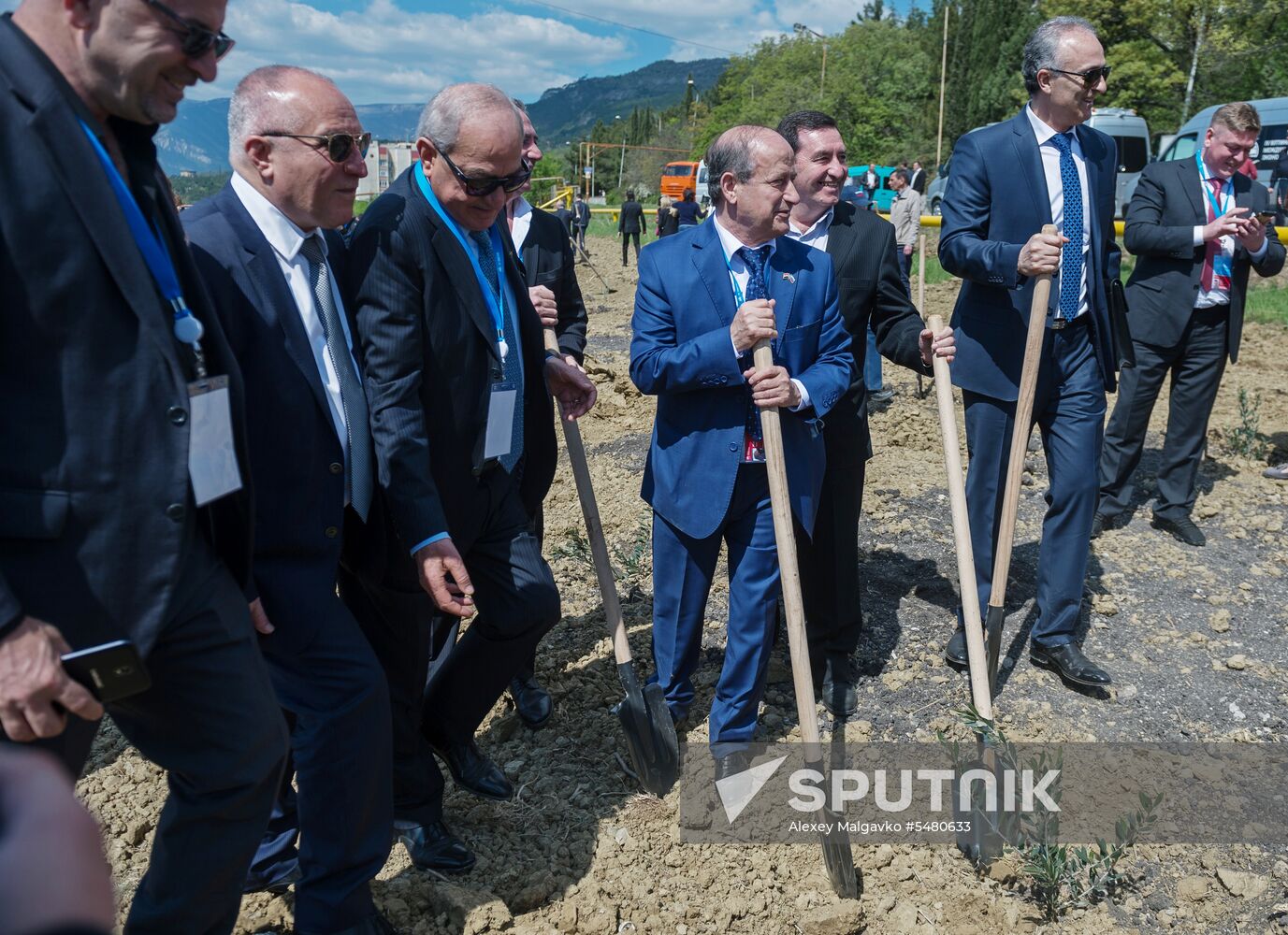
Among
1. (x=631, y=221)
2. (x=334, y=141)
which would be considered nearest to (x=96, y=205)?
→ (x=334, y=141)

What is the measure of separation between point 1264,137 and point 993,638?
19587mm

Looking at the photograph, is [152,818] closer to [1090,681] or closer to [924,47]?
[1090,681]

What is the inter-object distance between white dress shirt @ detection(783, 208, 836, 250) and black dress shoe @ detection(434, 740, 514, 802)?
2017 millimetres

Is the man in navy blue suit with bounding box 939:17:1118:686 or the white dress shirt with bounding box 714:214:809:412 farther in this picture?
the man in navy blue suit with bounding box 939:17:1118:686

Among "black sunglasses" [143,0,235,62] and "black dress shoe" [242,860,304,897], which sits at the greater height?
"black sunglasses" [143,0,235,62]

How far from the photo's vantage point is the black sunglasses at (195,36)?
5.91 ft

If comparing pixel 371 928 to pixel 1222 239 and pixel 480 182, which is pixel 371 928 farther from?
pixel 1222 239

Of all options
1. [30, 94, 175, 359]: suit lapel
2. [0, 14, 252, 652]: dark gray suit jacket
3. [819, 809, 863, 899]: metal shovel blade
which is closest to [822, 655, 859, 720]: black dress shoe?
[819, 809, 863, 899]: metal shovel blade

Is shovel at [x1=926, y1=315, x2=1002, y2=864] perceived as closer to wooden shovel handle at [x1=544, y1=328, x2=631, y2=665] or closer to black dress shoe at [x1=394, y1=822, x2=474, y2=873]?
wooden shovel handle at [x1=544, y1=328, x2=631, y2=665]

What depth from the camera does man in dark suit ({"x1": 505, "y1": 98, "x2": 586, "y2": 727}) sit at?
151 inches

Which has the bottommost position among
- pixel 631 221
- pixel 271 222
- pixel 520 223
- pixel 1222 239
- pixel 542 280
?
pixel 631 221

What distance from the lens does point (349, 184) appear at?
2576mm

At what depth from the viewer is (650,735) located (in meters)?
3.35

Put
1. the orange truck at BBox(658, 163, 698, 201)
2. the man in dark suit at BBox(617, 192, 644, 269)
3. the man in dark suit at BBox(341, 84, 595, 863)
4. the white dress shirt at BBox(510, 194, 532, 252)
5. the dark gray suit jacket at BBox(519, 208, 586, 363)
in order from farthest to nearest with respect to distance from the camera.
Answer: the orange truck at BBox(658, 163, 698, 201) → the man in dark suit at BBox(617, 192, 644, 269) → the white dress shirt at BBox(510, 194, 532, 252) → the dark gray suit jacket at BBox(519, 208, 586, 363) → the man in dark suit at BBox(341, 84, 595, 863)
